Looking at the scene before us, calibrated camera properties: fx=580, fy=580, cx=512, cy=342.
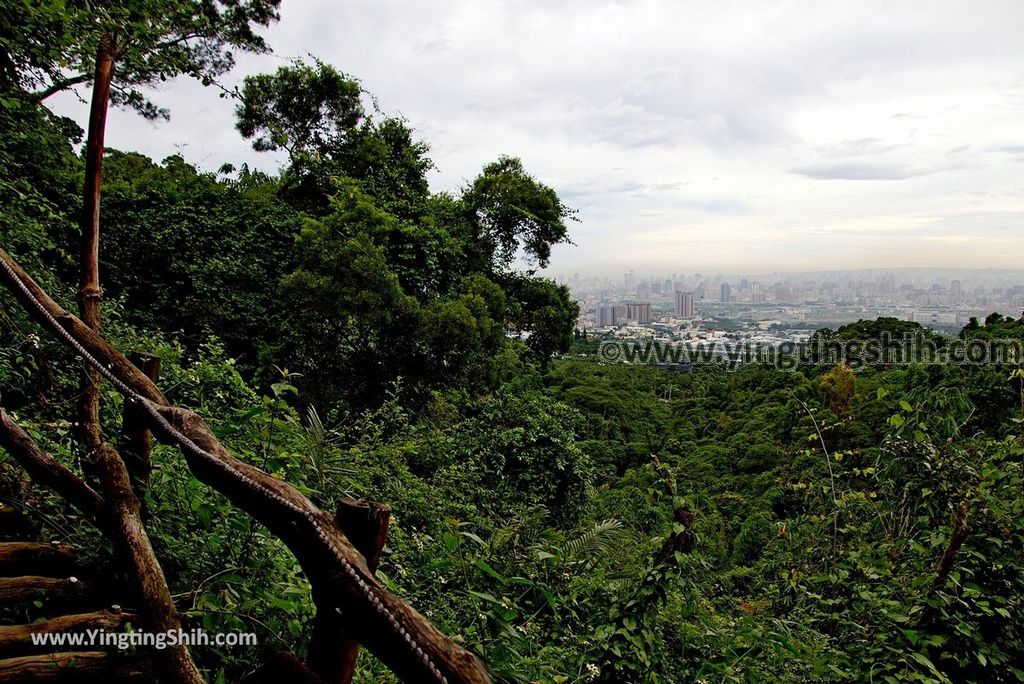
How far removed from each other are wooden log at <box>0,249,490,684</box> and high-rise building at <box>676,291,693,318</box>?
19.9m

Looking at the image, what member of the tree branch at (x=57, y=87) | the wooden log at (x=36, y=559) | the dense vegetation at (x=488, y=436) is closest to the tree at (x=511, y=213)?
the dense vegetation at (x=488, y=436)

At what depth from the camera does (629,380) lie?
1817 cm

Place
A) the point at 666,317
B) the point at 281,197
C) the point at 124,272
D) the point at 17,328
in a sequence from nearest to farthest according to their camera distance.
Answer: the point at 17,328 < the point at 124,272 < the point at 281,197 < the point at 666,317

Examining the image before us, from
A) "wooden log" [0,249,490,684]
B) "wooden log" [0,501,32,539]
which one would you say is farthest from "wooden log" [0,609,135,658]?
"wooden log" [0,501,32,539]

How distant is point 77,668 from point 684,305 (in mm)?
21715

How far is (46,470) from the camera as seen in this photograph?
192 centimetres

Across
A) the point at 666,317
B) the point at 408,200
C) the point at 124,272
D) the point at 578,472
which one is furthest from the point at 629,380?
the point at 124,272

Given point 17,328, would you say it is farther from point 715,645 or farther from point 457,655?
point 715,645

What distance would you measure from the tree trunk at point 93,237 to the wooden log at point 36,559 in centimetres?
36

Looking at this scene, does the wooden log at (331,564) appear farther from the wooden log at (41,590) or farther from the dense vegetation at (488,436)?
the wooden log at (41,590)

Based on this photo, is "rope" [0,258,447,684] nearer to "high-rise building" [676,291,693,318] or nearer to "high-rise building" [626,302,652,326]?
"high-rise building" [626,302,652,326]

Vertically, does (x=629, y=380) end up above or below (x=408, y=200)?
below

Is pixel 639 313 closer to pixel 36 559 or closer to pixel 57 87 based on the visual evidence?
pixel 57 87

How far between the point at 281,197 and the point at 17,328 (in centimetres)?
967
